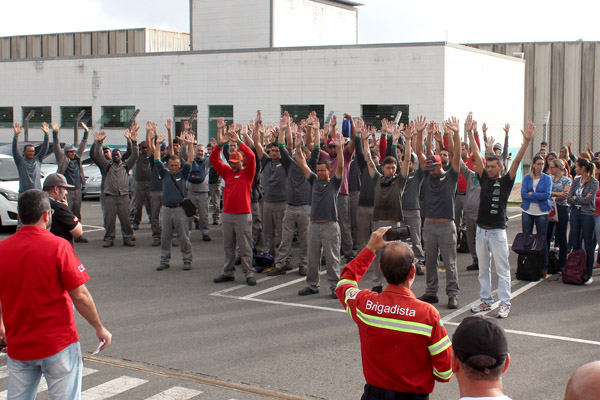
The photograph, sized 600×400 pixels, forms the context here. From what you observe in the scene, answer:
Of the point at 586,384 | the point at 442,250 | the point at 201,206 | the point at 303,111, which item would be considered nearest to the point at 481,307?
the point at 442,250

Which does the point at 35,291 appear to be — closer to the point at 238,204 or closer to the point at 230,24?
the point at 238,204

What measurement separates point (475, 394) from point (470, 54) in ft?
78.8

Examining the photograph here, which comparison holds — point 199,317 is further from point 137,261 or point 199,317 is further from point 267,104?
point 267,104

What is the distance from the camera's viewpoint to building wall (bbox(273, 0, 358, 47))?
96.2ft


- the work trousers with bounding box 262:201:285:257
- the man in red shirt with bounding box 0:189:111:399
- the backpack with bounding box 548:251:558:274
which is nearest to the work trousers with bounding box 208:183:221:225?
the work trousers with bounding box 262:201:285:257

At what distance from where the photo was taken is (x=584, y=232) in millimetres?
11062

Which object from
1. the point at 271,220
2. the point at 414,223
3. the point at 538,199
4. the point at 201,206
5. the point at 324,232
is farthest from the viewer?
the point at 201,206

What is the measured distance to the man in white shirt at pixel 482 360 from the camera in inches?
117

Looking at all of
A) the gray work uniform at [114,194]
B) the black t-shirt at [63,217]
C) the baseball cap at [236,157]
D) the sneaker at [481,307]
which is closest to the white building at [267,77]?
the gray work uniform at [114,194]

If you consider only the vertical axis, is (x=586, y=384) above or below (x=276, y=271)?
above

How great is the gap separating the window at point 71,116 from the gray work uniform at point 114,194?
1641 centimetres

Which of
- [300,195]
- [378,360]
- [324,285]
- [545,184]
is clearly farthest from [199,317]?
[545,184]

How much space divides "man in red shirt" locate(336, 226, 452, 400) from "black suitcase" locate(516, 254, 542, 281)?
7543 millimetres

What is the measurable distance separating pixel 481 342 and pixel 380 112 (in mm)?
22145
